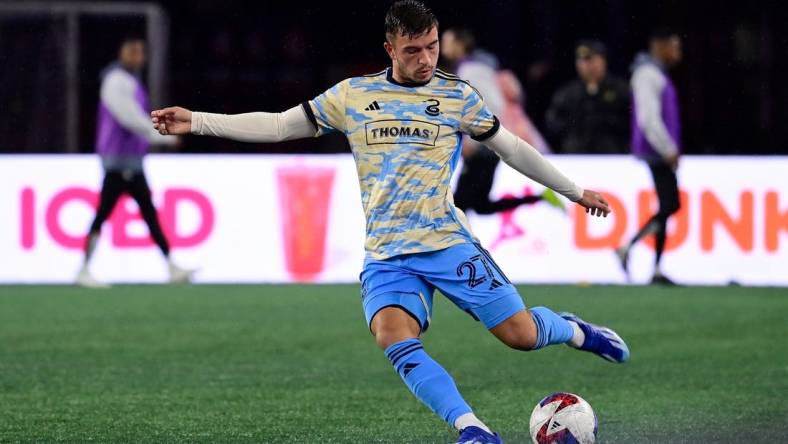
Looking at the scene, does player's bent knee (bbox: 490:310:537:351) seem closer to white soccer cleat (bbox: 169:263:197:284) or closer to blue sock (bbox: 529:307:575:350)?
blue sock (bbox: 529:307:575:350)

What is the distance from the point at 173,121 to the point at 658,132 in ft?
29.1

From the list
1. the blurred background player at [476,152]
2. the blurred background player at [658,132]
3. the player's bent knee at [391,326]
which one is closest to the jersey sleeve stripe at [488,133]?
the player's bent knee at [391,326]

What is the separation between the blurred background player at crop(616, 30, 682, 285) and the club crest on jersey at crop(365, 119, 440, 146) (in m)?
8.34

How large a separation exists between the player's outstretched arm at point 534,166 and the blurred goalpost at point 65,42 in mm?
13888

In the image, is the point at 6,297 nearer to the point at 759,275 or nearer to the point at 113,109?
the point at 113,109

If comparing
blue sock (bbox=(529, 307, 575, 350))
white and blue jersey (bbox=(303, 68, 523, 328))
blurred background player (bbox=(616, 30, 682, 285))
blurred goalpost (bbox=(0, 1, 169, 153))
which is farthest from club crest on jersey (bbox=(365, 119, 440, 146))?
blurred goalpost (bbox=(0, 1, 169, 153))

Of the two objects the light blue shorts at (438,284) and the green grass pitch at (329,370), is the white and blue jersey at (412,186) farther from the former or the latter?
the green grass pitch at (329,370)

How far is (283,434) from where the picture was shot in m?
7.06

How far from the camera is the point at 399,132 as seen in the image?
634cm

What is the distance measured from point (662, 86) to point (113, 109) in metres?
4.90

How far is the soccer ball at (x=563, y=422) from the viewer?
6305 mm

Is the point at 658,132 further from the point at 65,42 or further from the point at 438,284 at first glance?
the point at 65,42

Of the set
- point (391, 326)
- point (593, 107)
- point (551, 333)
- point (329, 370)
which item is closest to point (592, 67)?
point (593, 107)

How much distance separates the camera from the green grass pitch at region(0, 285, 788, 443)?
23.9 feet
